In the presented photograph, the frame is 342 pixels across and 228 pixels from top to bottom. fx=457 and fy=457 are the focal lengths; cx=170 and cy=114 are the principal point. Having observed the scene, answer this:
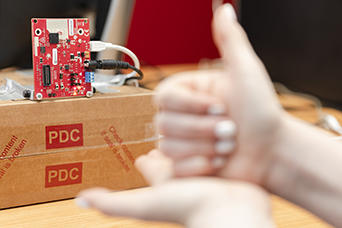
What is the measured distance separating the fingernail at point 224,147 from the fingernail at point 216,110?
0.10 feet

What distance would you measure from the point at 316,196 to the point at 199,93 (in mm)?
170

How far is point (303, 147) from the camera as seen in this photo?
0.48 m

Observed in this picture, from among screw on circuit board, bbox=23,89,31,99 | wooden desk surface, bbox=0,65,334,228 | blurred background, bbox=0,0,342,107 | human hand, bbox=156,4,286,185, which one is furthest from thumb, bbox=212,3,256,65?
blurred background, bbox=0,0,342,107

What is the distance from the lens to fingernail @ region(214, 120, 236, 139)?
1.44 ft

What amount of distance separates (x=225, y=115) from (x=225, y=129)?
2cm

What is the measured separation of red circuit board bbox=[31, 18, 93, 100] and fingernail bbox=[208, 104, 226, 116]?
45cm

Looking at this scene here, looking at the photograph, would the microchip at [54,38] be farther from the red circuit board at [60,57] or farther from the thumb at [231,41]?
the thumb at [231,41]

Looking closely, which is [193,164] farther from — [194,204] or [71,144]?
[71,144]

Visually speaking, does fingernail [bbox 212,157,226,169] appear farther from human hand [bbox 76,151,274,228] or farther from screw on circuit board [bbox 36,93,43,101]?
screw on circuit board [bbox 36,93,43,101]

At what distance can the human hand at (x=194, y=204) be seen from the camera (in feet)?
1.39

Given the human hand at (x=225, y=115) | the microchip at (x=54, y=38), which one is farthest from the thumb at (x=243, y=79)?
the microchip at (x=54, y=38)

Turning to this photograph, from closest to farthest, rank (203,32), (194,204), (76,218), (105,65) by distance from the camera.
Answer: (194,204)
(76,218)
(105,65)
(203,32)

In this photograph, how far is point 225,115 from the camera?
0.45 meters

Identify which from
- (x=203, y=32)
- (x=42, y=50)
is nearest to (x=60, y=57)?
(x=42, y=50)
